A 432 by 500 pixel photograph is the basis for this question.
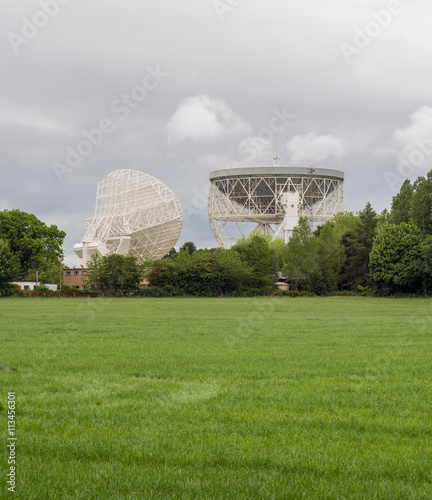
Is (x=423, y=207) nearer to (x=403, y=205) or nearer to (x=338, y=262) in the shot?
(x=403, y=205)

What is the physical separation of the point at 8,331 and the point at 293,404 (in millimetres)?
14537

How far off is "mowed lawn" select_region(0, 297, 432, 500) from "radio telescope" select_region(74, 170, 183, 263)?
→ 66.7 m

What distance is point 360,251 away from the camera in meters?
72.9

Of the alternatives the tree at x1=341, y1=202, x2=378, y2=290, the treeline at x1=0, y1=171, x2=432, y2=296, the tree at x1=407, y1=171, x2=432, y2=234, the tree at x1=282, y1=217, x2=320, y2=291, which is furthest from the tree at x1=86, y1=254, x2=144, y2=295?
the tree at x1=407, y1=171, x2=432, y2=234

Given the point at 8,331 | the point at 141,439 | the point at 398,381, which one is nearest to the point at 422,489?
the point at 141,439

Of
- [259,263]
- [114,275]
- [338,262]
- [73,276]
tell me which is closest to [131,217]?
[114,275]

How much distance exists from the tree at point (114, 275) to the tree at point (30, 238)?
13576mm

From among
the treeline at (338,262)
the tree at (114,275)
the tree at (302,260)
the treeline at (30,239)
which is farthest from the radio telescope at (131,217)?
the tree at (302,260)

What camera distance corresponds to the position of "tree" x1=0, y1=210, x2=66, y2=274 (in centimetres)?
7369

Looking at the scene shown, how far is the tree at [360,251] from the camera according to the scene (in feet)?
238

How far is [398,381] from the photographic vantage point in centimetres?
1018

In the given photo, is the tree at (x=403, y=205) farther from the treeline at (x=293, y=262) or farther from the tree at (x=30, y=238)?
the tree at (x=30, y=238)

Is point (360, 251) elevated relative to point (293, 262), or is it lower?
elevated

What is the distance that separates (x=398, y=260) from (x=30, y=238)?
44540mm
